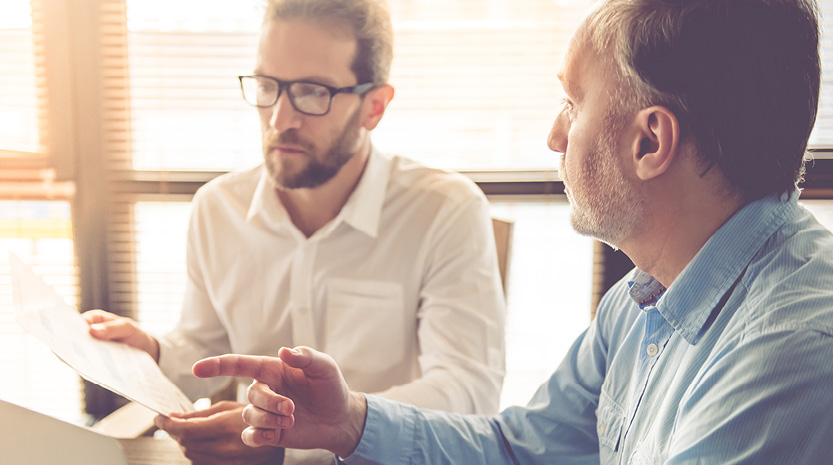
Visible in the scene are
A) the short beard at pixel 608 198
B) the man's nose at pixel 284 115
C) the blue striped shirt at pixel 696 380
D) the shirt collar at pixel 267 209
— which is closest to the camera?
the blue striped shirt at pixel 696 380

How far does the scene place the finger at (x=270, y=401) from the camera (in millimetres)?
833

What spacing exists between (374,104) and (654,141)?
92 centimetres

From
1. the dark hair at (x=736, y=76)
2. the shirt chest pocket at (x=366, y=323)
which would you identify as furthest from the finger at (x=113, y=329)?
the dark hair at (x=736, y=76)

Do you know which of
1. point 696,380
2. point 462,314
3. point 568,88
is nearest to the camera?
point 696,380

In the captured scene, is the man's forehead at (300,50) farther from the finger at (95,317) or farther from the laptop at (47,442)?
the laptop at (47,442)

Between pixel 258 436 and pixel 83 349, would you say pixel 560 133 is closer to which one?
pixel 258 436

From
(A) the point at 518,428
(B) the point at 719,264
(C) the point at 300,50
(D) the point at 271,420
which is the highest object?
(C) the point at 300,50

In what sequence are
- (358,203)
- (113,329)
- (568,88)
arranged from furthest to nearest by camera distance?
(358,203)
(113,329)
(568,88)

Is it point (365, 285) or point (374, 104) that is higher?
point (374, 104)

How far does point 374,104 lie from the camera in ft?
5.24

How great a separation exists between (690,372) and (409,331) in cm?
88

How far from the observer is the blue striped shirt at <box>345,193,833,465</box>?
59 cm

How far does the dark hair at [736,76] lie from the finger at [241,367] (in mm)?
596

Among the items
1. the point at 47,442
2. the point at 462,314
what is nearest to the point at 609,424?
the point at 462,314
